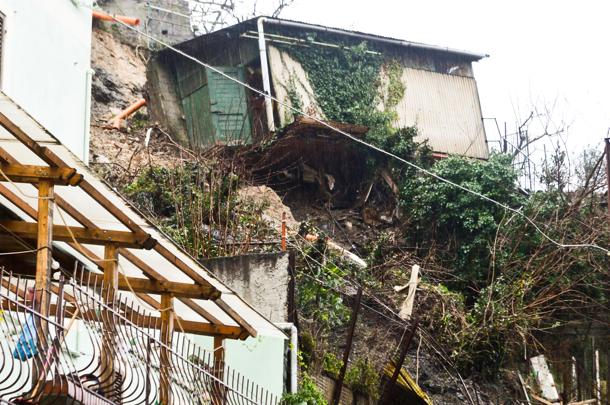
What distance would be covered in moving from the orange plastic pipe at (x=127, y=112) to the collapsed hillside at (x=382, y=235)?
277 millimetres

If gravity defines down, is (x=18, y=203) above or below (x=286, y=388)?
above

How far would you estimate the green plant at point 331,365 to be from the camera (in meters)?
13.1

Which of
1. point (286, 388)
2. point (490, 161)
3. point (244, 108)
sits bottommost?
point (286, 388)

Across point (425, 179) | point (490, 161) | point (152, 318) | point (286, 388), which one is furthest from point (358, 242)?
point (152, 318)

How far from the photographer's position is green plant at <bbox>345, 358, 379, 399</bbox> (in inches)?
522

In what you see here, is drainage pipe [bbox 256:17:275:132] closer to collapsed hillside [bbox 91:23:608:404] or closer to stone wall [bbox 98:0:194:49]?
collapsed hillside [bbox 91:23:608:404]

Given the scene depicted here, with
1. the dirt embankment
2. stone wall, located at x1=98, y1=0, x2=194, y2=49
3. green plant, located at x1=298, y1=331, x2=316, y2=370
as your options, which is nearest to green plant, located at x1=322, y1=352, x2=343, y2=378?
green plant, located at x1=298, y1=331, x2=316, y2=370

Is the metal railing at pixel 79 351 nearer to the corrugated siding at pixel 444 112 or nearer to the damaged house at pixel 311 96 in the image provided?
the damaged house at pixel 311 96

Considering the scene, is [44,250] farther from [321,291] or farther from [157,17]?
[157,17]

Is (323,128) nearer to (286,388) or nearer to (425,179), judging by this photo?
(425,179)

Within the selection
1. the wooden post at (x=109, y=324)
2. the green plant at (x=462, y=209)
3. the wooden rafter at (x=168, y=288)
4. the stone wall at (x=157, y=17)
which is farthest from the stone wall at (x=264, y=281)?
the stone wall at (x=157, y=17)

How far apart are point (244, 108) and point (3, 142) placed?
51.2ft

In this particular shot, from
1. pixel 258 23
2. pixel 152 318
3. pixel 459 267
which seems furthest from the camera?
pixel 258 23

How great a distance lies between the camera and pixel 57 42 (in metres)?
11.0
